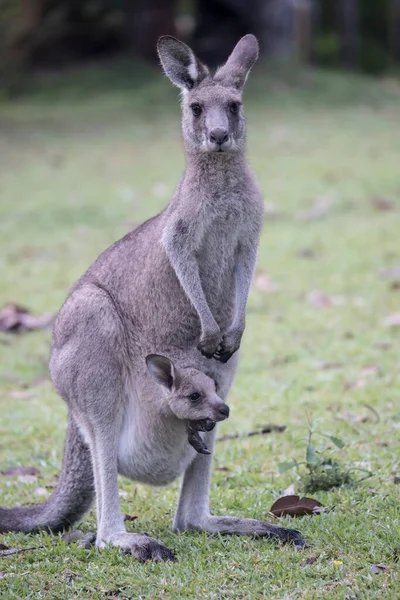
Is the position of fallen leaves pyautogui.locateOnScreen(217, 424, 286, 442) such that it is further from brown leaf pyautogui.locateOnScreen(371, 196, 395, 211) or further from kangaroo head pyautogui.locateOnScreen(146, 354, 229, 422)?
brown leaf pyautogui.locateOnScreen(371, 196, 395, 211)

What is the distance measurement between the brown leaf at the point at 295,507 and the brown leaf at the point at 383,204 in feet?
22.2

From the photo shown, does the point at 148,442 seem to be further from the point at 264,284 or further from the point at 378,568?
the point at 264,284

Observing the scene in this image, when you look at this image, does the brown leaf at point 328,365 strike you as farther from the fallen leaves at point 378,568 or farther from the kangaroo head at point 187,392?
the fallen leaves at point 378,568

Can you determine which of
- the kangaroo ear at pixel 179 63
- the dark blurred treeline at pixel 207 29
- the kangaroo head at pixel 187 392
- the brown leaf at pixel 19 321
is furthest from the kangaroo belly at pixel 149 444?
the dark blurred treeline at pixel 207 29

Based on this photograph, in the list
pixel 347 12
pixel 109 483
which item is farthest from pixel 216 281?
pixel 347 12

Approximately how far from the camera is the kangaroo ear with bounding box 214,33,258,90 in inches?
146

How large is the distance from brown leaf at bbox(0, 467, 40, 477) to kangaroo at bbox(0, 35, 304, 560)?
849 mm

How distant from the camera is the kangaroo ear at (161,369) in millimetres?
3387

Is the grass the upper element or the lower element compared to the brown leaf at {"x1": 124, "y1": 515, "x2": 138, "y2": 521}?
upper

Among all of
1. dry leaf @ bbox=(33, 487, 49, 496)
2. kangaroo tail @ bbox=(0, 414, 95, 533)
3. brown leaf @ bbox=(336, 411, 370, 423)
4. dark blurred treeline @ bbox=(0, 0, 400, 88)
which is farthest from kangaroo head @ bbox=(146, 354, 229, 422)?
dark blurred treeline @ bbox=(0, 0, 400, 88)

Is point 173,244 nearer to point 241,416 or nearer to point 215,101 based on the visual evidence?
point 215,101

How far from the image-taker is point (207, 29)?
17.2 metres

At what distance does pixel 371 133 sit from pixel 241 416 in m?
9.21

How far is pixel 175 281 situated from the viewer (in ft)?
12.0
